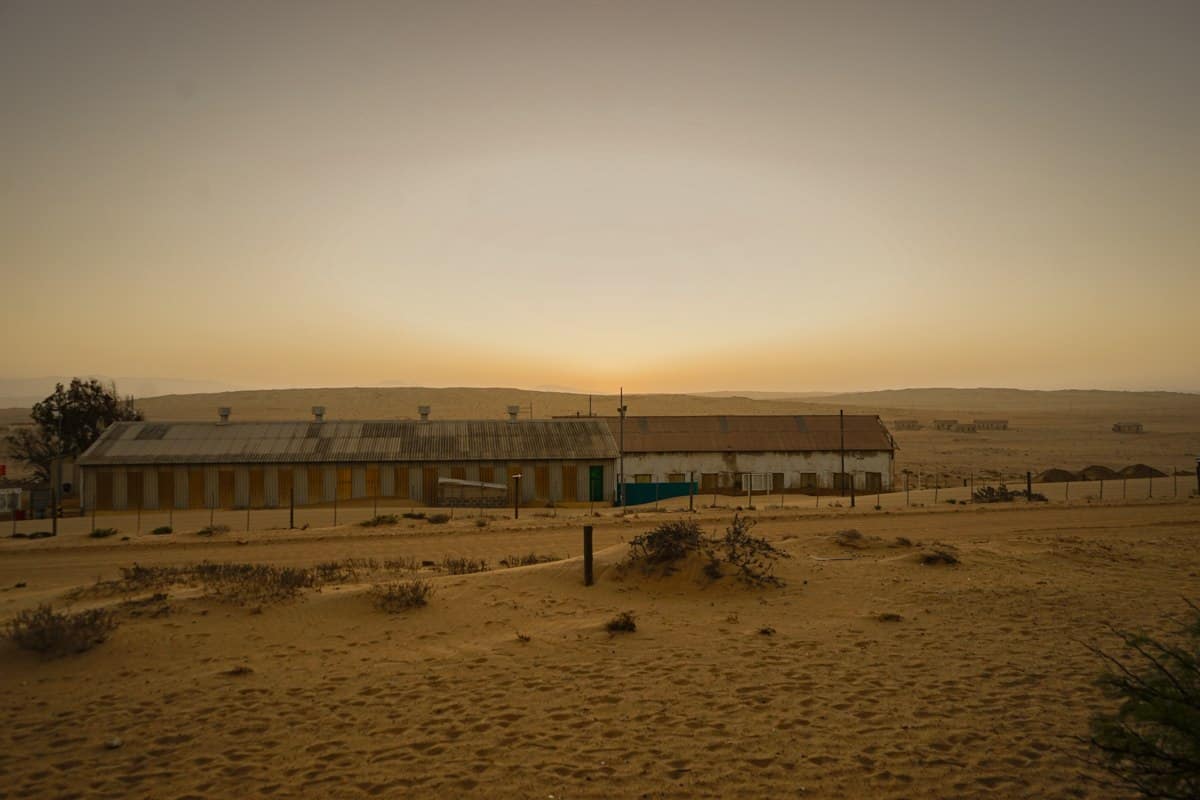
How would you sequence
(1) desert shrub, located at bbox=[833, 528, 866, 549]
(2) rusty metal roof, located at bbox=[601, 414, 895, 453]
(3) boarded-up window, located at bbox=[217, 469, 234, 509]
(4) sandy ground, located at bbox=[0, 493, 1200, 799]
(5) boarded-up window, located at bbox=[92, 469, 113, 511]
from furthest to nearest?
(2) rusty metal roof, located at bbox=[601, 414, 895, 453] → (3) boarded-up window, located at bbox=[217, 469, 234, 509] → (5) boarded-up window, located at bbox=[92, 469, 113, 511] → (1) desert shrub, located at bbox=[833, 528, 866, 549] → (4) sandy ground, located at bbox=[0, 493, 1200, 799]

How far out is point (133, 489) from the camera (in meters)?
36.2

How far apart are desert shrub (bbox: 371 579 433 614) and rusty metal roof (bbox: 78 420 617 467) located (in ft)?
83.8

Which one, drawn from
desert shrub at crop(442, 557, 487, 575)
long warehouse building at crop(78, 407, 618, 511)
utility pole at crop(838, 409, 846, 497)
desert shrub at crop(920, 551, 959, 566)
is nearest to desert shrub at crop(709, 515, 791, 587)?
desert shrub at crop(920, 551, 959, 566)

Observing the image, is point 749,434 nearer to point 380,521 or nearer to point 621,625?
point 380,521

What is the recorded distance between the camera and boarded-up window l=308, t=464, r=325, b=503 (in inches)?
1469

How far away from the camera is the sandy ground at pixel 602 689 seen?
22.6 ft

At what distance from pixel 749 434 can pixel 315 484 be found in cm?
2411

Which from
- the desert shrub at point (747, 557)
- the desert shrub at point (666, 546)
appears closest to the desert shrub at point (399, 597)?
the desert shrub at point (666, 546)

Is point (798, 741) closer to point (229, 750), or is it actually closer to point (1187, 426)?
point (229, 750)

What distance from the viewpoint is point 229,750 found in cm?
753

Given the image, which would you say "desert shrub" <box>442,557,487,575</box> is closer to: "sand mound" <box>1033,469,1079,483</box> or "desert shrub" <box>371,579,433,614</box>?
"desert shrub" <box>371,579,433,614</box>

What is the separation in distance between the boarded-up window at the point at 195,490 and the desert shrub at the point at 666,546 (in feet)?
96.2

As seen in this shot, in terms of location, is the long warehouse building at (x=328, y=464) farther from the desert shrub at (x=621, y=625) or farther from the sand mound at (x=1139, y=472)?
the sand mound at (x=1139, y=472)

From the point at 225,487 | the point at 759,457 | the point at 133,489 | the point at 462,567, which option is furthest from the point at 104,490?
the point at 759,457
